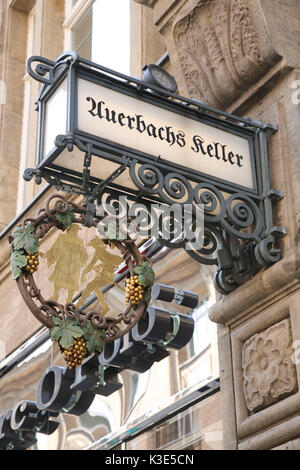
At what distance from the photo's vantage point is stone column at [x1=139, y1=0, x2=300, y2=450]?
14.0ft

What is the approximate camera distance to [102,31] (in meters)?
8.65

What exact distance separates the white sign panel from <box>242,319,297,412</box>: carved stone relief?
0.73 m

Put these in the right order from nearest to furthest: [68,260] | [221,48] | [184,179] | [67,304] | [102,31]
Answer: [67,304], [184,179], [68,260], [221,48], [102,31]

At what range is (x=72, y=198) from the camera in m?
7.77

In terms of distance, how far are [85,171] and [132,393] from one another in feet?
9.78

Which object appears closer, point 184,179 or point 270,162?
point 184,179

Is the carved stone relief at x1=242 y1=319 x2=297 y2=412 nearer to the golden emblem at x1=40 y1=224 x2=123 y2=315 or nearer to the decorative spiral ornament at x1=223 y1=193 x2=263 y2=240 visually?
the decorative spiral ornament at x1=223 y1=193 x2=263 y2=240

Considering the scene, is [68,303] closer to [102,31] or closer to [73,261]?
[73,261]

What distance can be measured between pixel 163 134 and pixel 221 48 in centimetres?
82

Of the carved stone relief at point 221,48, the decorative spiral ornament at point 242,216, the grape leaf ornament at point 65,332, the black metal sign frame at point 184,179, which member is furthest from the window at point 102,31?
the grape leaf ornament at point 65,332

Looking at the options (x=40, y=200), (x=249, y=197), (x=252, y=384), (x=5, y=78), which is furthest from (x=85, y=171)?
(x=5, y=78)

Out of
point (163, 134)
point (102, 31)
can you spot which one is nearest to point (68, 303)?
point (163, 134)

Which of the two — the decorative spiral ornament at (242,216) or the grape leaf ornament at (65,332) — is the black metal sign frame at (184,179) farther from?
the grape leaf ornament at (65,332)

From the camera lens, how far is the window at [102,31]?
8.14 m
